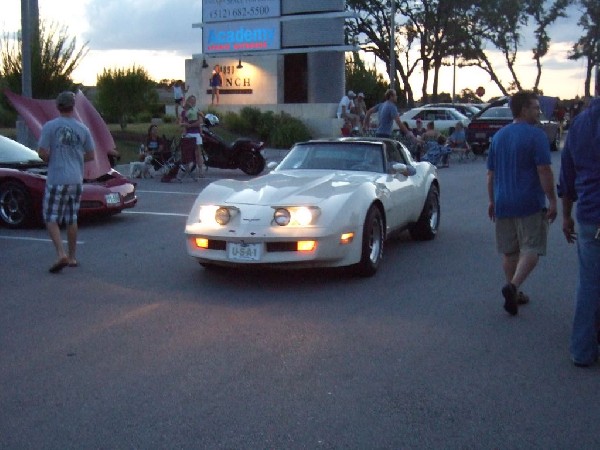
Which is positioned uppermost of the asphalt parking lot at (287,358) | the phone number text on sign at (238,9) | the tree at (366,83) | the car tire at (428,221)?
the phone number text on sign at (238,9)

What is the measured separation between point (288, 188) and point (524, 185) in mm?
2501

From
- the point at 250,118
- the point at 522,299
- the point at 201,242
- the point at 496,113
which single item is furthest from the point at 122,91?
the point at 522,299

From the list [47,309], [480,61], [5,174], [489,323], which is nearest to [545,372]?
[489,323]

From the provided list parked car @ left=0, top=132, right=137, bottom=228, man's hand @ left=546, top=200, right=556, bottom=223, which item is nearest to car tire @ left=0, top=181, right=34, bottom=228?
parked car @ left=0, top=132, right=137, bottom=228

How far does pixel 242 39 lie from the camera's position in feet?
110

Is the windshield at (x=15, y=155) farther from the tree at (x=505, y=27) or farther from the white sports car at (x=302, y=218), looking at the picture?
the tree at (x=505, y=27)

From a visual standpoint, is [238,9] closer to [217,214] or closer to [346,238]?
[217,214]

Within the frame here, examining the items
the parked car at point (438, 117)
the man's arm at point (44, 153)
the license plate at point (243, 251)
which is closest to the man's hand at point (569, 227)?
the license plate at point (243, 251)

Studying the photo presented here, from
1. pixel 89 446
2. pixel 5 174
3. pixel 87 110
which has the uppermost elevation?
pixel 87 110

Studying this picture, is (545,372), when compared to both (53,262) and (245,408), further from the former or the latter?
(53,262)

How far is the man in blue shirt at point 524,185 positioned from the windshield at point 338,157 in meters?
2.77

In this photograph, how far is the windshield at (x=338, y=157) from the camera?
9.53 m

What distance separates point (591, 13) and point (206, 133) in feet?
168

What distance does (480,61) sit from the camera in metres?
60.4
